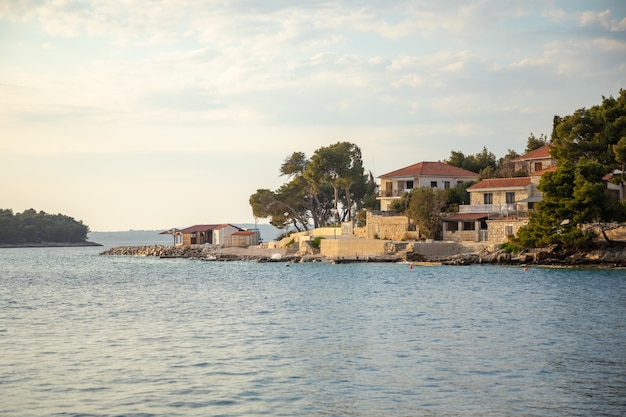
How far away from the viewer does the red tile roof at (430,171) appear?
273 ft

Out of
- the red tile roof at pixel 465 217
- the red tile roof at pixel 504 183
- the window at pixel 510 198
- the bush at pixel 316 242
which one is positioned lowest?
the bush at pixel 316 242

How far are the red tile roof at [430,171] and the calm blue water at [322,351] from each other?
37441 millimetres

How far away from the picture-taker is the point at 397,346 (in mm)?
24844

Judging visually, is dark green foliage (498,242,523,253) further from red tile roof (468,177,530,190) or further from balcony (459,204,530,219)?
red tile roof (468,177,530,190)

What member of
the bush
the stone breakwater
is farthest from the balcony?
the bush

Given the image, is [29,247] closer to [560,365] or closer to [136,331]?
[136,331]

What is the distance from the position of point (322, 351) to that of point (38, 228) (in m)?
166

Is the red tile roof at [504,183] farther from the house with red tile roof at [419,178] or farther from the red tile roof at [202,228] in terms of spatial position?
the red tile roof at [202,228]

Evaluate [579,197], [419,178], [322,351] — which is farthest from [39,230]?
[322,351]

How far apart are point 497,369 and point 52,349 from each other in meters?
13.1

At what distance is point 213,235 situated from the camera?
105312 mm

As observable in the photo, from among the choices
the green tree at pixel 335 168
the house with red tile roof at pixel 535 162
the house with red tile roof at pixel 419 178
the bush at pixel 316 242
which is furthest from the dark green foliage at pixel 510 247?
the green tree at pixel 335 168

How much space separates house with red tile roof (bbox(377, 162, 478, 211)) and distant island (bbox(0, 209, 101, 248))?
112445mm

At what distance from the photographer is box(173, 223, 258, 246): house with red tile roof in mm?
101125
